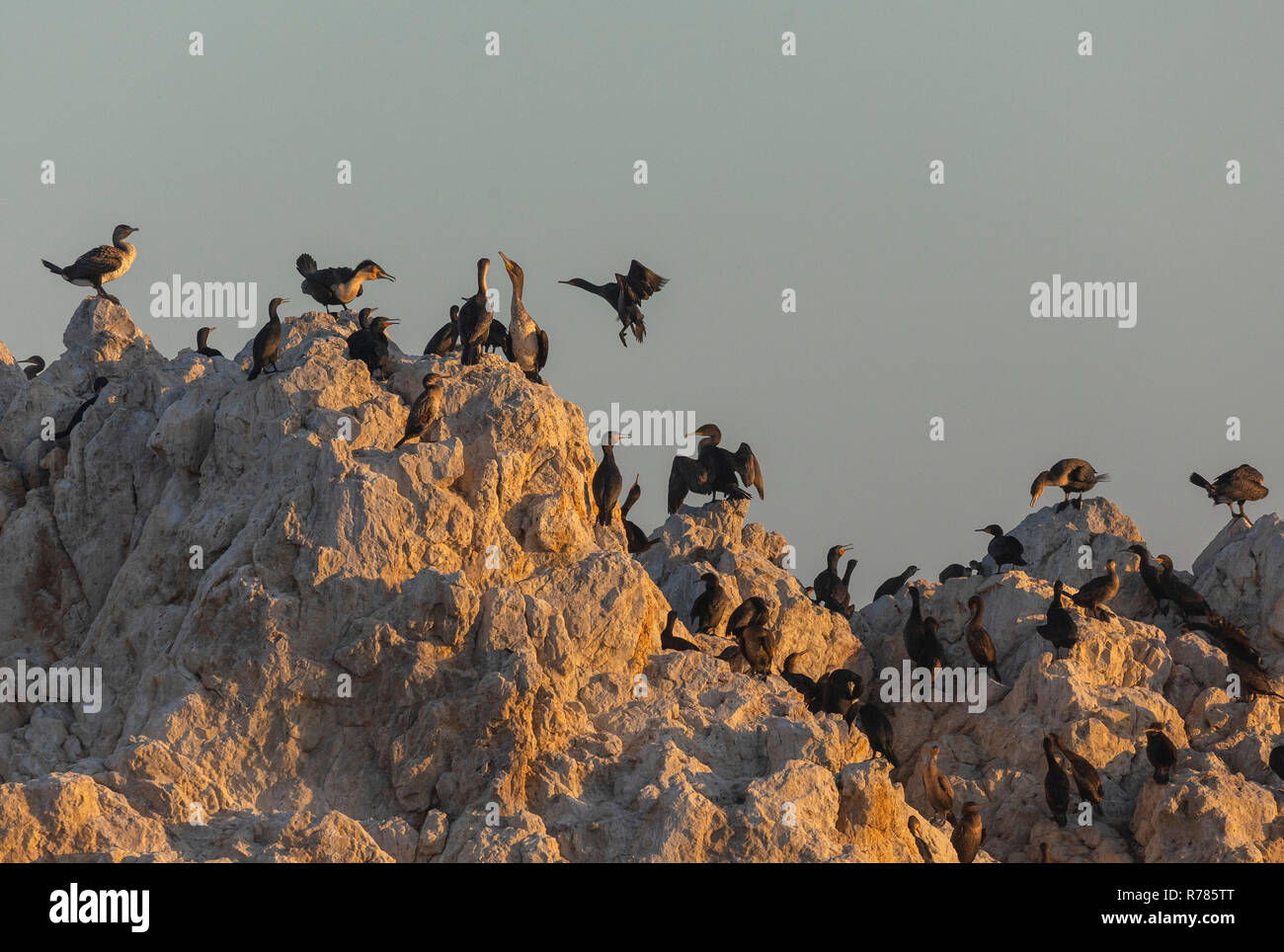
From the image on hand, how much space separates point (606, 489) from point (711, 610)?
1989mm

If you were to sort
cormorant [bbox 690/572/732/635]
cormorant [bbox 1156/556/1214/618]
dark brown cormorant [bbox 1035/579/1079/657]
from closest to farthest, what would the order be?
1. dark brown cormorant [bbox 1035/579/1079/657]
2. cormorant [bbox 690/572/732/635]
3. cormorant [bbox 1156/556/1214/618]

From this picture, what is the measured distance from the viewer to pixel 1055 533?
29.2 meters

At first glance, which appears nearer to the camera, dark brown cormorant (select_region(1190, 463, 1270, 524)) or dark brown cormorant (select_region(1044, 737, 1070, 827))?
dark brown cormorant (select_region(1044, 737, 1070, 827))

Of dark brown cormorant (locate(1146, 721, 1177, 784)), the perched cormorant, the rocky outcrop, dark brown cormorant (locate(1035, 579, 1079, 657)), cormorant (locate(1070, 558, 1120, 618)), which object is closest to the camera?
the rocky outcrop

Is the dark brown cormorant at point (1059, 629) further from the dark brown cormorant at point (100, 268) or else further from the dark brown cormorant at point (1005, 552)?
the dark brown cormorant at point (100, 268)

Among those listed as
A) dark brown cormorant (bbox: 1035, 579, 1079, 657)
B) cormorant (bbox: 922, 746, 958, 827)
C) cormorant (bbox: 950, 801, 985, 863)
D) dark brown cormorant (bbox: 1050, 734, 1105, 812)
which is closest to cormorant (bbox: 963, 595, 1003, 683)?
dark brown cormorant (bbox: 1035, 579, 1079, 657)

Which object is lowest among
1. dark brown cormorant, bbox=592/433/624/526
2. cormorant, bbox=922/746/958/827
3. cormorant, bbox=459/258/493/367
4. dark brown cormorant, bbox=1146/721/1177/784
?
cormorant, bbox=922/746/958/827

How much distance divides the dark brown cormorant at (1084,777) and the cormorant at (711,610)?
4181 mm

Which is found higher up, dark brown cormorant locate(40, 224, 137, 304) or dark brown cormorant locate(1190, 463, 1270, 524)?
dark brown cormorant locate(40, 224, 137, 304)

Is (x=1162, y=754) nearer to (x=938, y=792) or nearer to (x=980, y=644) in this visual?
(x=938, y=792)

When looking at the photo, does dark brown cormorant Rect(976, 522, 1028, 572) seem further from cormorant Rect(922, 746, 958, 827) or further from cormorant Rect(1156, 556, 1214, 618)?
cormorant Rect(922, 746, 958, 827)

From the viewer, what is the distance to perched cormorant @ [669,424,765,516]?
28500mm

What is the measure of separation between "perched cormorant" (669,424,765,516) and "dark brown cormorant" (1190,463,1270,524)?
635 cm

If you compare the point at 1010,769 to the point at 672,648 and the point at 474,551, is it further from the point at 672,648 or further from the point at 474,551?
the point at 474,551
